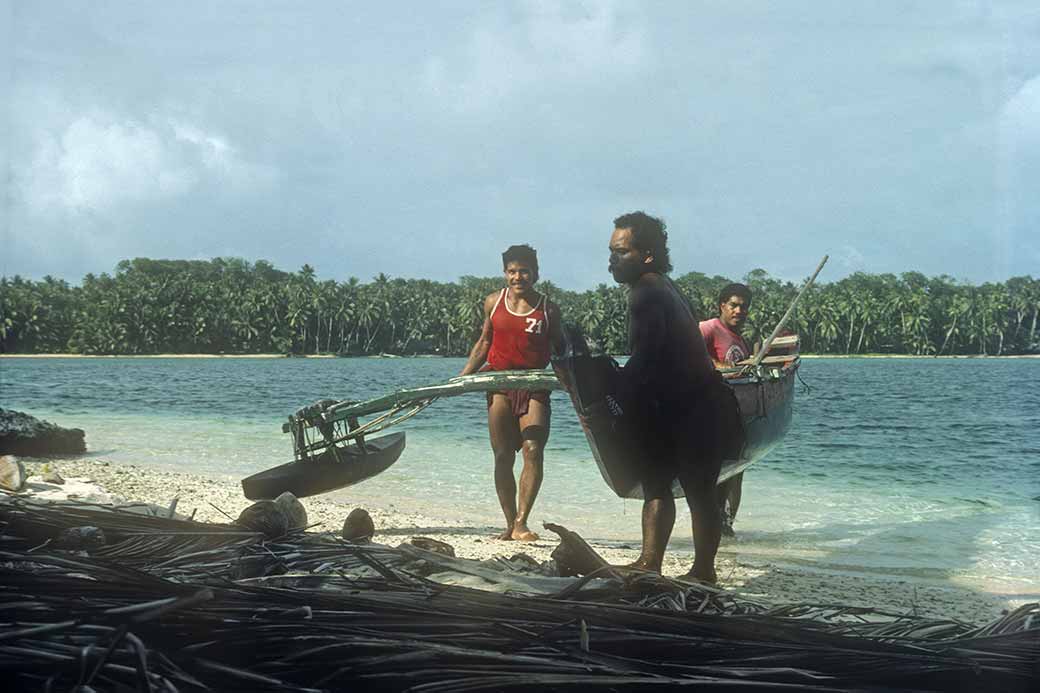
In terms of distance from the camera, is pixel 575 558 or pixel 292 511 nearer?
pixel 575 558

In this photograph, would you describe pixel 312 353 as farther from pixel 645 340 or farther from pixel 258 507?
pixel 645 340

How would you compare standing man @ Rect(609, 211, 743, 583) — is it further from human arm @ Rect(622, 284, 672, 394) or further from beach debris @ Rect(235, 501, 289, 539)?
beach debris @ Rect(235, 501, 289, 539)

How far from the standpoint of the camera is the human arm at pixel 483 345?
3.67 metres

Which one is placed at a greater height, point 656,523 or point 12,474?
point 656,523

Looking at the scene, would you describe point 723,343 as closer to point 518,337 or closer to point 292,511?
point 518,337

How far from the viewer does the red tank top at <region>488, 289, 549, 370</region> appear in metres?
3.56

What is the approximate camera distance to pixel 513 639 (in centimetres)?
200

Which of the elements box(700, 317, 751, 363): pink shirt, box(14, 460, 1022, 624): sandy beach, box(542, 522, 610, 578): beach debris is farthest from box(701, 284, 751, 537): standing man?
box(542, 522, 610, 578): beach debris

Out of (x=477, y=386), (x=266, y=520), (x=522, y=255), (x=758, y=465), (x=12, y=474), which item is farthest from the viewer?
(x=758, y=465)

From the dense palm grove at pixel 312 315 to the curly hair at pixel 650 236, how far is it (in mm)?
406

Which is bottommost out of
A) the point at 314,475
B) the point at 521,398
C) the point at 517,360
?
the point at 314,475

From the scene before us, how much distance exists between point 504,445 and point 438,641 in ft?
6.86

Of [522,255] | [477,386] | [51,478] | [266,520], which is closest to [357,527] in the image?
[266,520]

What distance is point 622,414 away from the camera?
8.05 ft
